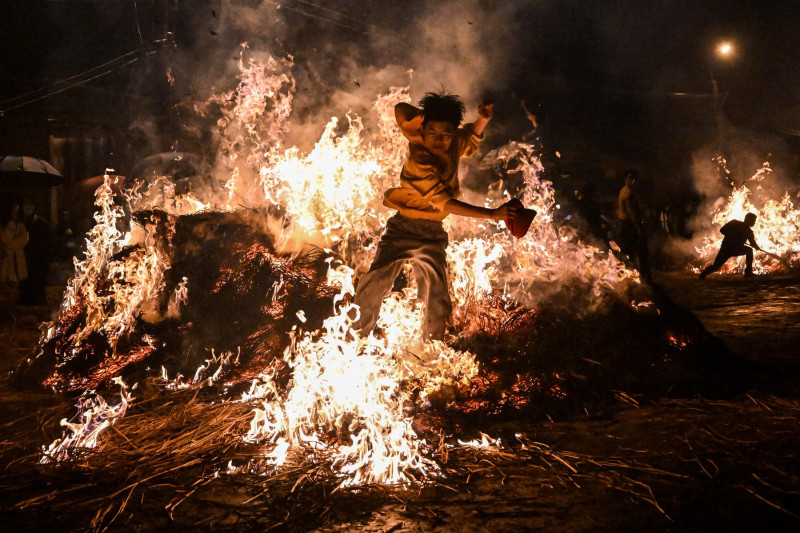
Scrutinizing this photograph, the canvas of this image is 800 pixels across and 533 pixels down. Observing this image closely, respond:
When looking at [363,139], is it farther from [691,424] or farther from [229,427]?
[691,424]

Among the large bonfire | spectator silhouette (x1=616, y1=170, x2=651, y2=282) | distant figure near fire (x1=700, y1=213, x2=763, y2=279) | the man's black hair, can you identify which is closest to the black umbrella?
the large bonfire

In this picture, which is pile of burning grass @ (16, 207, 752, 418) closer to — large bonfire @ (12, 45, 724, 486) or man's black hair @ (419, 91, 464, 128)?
large bonfire @ (12, 45, 724, 486)

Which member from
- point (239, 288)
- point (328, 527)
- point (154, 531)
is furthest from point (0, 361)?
point (328, 527)

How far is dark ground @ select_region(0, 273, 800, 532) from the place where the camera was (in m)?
2.70

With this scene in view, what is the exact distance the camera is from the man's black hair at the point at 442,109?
4543mm

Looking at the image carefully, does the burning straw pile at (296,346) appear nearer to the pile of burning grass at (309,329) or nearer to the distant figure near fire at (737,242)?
the pile of burning grass at (309,329)

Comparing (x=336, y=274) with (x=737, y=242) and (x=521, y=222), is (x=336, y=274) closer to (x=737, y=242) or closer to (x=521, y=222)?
(x=521, y=222)

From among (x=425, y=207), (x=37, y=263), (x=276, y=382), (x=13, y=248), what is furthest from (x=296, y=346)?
(x=13, y=248)

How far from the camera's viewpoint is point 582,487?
2998 mm

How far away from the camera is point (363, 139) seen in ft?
24.2

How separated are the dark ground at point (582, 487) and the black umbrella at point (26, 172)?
14.4 meters

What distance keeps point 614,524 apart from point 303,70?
994cm

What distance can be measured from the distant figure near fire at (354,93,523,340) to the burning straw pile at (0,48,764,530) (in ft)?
1.11

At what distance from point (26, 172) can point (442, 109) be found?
16374 mm
